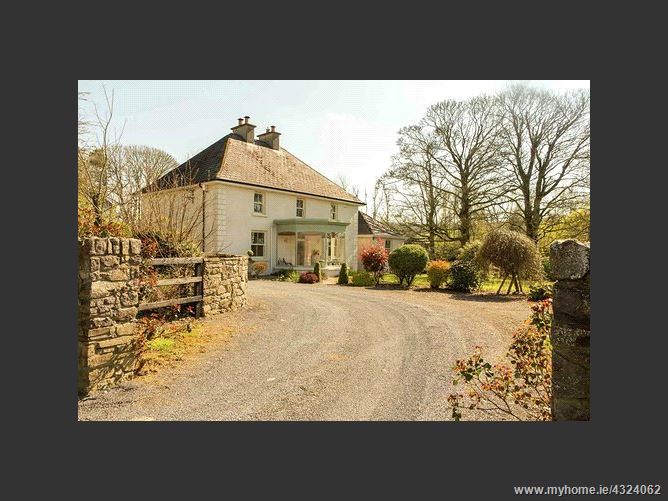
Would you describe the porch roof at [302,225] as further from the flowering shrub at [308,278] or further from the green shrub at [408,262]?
the green shrub at [408,262]

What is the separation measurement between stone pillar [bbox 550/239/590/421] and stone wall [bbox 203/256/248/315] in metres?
7.56

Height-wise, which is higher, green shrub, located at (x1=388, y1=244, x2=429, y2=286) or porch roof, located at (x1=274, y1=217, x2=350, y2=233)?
porch roof, located at (x1=274, y1=217, x2=350, y2=233)

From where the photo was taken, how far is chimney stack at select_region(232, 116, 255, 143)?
904 inches

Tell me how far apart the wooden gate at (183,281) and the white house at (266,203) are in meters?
9.56

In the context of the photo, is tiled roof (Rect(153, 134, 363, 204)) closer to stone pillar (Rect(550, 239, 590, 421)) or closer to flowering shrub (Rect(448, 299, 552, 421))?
flowering shrub (Rect(448, 299, 552, 421))

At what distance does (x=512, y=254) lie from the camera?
14367mm

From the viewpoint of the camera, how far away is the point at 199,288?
8.64m

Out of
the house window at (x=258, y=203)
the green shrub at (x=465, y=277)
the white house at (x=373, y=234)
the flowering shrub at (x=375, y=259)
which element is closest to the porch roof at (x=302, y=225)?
the house window at (x=258, y=203)

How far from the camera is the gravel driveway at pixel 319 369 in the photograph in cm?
409

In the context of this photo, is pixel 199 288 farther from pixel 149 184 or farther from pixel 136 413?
pixel 136 413

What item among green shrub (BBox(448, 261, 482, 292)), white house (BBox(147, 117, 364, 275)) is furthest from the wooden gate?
green shrub (BBox(448, 261, 482, 292))

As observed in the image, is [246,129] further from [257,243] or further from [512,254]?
[512,254]

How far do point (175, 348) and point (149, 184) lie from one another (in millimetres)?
4951

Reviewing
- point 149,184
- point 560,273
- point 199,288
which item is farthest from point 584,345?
point 149,184
